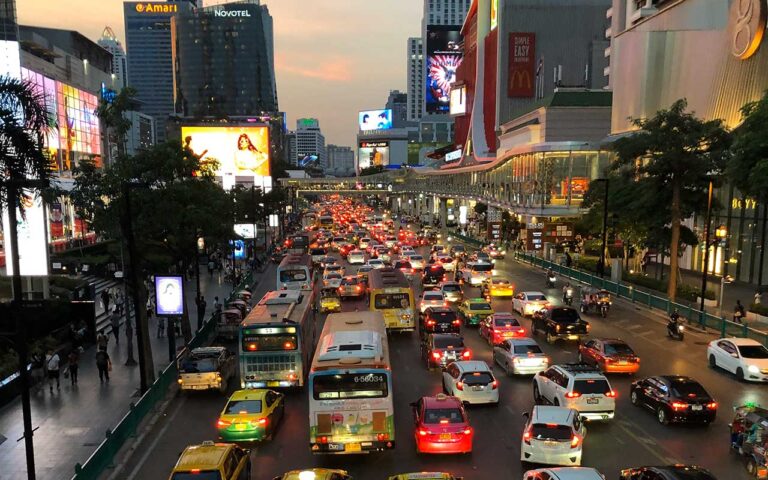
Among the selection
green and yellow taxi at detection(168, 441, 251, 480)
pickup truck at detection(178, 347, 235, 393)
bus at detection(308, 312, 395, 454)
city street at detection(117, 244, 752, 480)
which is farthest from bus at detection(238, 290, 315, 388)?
green and yellow taxi at detection(168, 441, 251, 480)

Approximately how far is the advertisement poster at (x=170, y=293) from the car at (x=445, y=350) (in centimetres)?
1011

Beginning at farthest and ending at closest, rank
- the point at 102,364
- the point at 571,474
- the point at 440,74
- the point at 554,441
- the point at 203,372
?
the point at 440,74 → the point at 102,364 → the point at 203,372 → the point at 554,441 → the point at 571,474

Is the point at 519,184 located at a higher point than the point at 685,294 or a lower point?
higher

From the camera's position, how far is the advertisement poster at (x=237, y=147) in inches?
3223

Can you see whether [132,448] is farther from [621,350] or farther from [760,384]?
[760,384]

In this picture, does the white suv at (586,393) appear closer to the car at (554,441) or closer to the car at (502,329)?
the car at (554,441)

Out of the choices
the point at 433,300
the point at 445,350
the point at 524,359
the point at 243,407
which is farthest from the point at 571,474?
the point at 433,300

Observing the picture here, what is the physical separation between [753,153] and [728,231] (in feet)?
80.3

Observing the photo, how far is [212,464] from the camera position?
12.4 metres

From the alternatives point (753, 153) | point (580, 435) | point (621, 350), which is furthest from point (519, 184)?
point (580, 435)

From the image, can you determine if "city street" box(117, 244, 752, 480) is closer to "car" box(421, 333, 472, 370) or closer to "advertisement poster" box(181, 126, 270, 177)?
"car" box(421, 333, 472, 370)

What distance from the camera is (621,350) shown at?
75.9 feet

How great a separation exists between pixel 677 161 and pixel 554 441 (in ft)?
87.5

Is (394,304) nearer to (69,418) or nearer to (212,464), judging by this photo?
(69,418)
